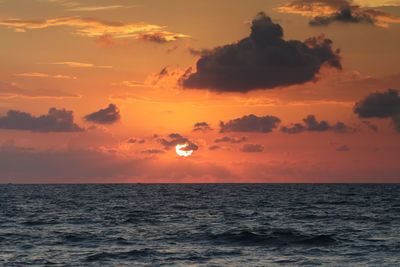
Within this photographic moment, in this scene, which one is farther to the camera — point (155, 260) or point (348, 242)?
point (348, 242)

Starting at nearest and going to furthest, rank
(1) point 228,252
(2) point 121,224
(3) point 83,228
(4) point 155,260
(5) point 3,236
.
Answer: (4) point 155,260 → (1) point 228,252 → (5) point 3,236 → (3) point 83,228 → (2) point 121,224

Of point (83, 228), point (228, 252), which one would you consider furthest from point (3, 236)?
point (228, 252)

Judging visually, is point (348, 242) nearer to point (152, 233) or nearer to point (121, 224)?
point (152, 233)

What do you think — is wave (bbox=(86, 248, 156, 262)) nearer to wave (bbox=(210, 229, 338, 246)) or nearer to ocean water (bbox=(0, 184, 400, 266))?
ocean water (bbox=(0, 184, 400, 266))

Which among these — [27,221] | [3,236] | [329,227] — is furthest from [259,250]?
[27,221]

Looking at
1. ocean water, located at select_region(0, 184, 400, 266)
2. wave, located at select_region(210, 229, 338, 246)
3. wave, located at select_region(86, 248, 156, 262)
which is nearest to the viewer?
ocean water, located at select_region(0, 184, 400, 266)

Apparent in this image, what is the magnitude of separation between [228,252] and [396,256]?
485 inches

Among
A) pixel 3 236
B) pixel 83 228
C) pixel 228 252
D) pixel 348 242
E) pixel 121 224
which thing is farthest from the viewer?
pixel 121 224

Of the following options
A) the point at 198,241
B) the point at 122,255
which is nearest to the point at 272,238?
the point at 198,241

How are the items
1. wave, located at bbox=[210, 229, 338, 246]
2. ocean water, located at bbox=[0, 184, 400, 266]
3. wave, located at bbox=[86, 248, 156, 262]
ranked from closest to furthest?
ocean water, located at bbox=[0, 184, 400, 266], wave, located at bbox=[86, 248, 156, 262], wave, located at bbox=[210, 229, 338, 246]

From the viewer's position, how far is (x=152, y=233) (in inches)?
2357

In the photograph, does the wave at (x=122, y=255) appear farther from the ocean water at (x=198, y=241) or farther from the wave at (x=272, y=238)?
the wave at (x=272, y=238)

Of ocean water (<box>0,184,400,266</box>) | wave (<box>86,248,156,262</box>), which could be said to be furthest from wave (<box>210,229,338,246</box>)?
wave (<box>86,248,156,262</box>)

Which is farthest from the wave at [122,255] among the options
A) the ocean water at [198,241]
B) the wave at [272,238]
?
the wave at [272,238]
